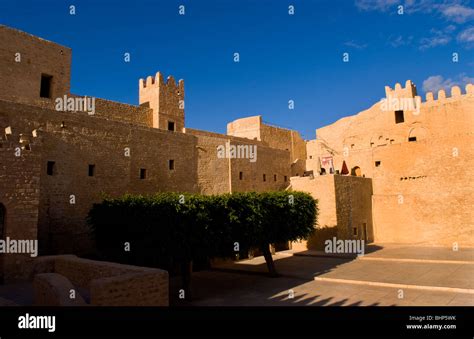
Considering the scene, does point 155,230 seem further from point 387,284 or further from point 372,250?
point 372,250

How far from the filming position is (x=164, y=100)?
97.1ft

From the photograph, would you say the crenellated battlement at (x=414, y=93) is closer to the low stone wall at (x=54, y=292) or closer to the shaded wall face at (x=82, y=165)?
the shaded wall face at (x=82, y=165)

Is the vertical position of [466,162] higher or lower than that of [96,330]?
higher

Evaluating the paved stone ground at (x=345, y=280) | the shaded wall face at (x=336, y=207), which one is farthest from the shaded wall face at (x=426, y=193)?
the paved stone ground at (x=345, y=280)

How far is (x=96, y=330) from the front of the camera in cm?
734

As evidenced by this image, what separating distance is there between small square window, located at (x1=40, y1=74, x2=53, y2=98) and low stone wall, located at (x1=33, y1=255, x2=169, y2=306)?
52.0 ft

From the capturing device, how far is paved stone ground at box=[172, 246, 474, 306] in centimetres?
1307

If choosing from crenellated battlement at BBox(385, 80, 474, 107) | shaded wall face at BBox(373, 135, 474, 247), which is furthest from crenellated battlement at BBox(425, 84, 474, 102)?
shaded wall face at BBox(373, 135, 474, 247)

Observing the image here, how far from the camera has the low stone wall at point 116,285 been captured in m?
8.16

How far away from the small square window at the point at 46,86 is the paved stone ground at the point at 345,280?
14.8 m

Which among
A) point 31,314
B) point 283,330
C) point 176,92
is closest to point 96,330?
point 31,314

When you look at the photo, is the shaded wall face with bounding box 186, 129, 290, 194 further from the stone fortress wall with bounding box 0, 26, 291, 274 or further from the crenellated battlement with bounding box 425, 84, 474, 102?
the crenellated battlement with bounding box 425, 84, 474, 102

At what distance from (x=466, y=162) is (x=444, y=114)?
9854 millimetres

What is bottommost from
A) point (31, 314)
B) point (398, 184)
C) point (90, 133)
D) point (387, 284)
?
point (387, 284)
